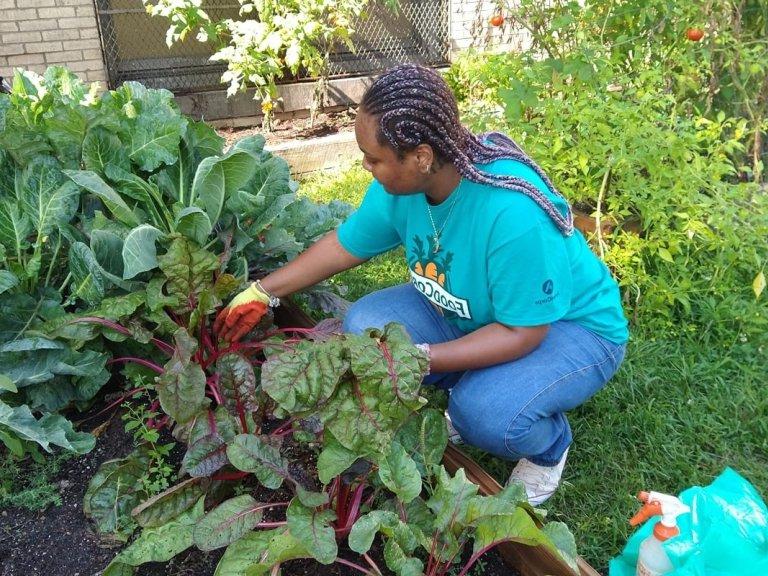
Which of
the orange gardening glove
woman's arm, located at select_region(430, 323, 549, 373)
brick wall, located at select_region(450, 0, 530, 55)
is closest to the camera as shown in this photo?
woman's arm, located at select_region(430, 323, 549, 373)

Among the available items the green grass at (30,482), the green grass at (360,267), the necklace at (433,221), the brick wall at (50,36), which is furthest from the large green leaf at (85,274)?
the brick wall at (50,36)

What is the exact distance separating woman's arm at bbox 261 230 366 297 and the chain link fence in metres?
4.26

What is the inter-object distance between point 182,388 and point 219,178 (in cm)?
71

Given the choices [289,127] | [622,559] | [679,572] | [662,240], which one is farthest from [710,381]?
[289,127]

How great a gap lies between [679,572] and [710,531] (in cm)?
15

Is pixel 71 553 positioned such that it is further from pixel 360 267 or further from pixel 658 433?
pixel 360 267

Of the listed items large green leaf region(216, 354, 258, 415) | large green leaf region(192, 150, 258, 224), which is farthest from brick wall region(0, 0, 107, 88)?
large green leaf region(216, 354, 258, 415)

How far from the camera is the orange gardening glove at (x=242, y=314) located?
2.05 metres

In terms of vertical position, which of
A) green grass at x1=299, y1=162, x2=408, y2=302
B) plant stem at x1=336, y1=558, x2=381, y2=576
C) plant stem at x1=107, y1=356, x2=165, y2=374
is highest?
plant stem at x1=107, y1=356, x2=165, y2=374

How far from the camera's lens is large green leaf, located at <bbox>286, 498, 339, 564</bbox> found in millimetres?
1417

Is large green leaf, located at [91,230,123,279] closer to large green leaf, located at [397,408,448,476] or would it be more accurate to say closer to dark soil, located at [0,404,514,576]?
dark soil, located at [0,404,514,576]

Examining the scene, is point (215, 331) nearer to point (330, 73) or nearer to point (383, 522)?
point (383, 522)

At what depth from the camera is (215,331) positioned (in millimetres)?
2168

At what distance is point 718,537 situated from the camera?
160 cm
